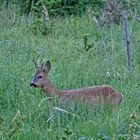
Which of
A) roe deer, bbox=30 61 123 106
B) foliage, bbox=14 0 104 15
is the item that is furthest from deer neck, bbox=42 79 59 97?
foliage, bbox=14 0 104 15

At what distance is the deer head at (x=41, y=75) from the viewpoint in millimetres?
7078

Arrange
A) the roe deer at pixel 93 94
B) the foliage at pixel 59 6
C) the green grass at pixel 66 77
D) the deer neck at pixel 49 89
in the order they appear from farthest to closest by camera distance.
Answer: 1. the foliage at pixel 59 6
2. the deer neck at pixel 49 89
3. the roe deer at pixel 93 94
4. the green grass at pixel 66 77

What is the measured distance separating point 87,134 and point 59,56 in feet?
12.2

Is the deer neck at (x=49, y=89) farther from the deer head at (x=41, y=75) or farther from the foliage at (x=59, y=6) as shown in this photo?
the foliage at (x=59, y=6)

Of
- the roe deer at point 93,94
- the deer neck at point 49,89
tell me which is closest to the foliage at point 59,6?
the deer neck at point 49,89

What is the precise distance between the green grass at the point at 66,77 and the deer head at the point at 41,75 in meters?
0.09

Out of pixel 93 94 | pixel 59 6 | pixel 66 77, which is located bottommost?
pixel 93 94

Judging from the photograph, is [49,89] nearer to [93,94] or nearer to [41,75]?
[41,75]

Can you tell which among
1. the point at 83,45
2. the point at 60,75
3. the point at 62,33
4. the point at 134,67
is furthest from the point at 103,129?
the point at 62,33

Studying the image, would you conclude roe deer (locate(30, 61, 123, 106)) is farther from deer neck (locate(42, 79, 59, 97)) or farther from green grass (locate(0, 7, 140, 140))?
green grass (locate(0, 7, 140, 140))

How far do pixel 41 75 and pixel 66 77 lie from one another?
0.95ft

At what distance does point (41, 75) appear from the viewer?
7172 millimetres

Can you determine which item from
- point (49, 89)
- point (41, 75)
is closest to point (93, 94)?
point (49, 89)

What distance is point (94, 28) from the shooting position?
10875 millimetres
